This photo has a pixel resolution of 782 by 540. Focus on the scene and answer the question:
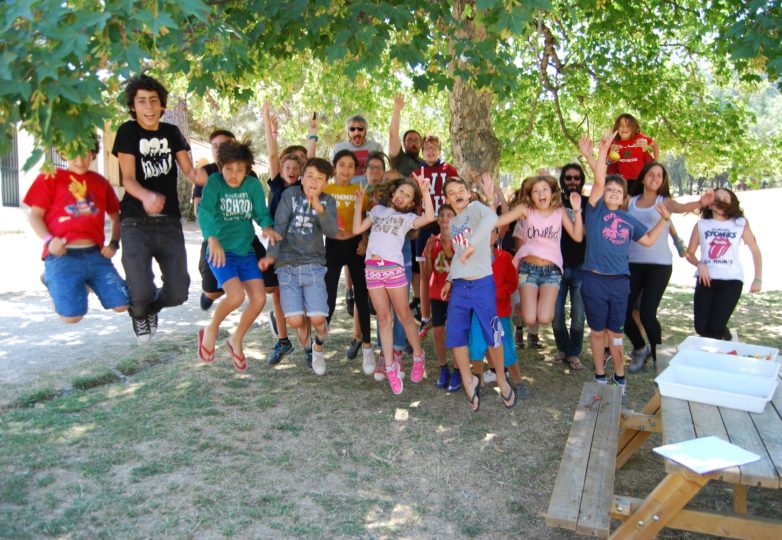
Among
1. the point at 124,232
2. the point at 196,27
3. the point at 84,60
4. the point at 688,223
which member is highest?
the point at 196,27

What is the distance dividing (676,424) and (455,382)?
9.72ft

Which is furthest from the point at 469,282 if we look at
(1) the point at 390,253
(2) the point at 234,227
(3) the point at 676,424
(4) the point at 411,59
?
(3) the point at 676,424

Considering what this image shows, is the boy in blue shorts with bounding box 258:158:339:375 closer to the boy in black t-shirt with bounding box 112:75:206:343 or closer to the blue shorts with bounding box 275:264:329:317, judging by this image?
the blue shorts with bounding box 275:264:329:317

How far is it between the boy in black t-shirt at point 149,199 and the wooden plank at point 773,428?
3874 mm

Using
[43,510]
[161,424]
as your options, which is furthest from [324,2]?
[43,510]

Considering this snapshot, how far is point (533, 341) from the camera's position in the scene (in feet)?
25.9

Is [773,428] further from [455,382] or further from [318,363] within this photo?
[318,363]

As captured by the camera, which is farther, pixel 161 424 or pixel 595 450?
pixel 161 424

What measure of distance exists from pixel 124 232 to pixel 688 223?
26987 mm

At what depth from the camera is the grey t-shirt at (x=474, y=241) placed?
5.59m

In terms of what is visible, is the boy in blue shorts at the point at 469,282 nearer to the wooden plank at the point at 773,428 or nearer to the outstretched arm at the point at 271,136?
the outstretched arm at the point at 271,136

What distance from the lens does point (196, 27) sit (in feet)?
17.6

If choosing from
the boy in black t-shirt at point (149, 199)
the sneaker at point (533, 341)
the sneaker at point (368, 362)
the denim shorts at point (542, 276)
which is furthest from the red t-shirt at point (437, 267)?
the sneaker at point (533, 341)

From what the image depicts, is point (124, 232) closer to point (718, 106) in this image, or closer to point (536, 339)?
point (536, 339)
